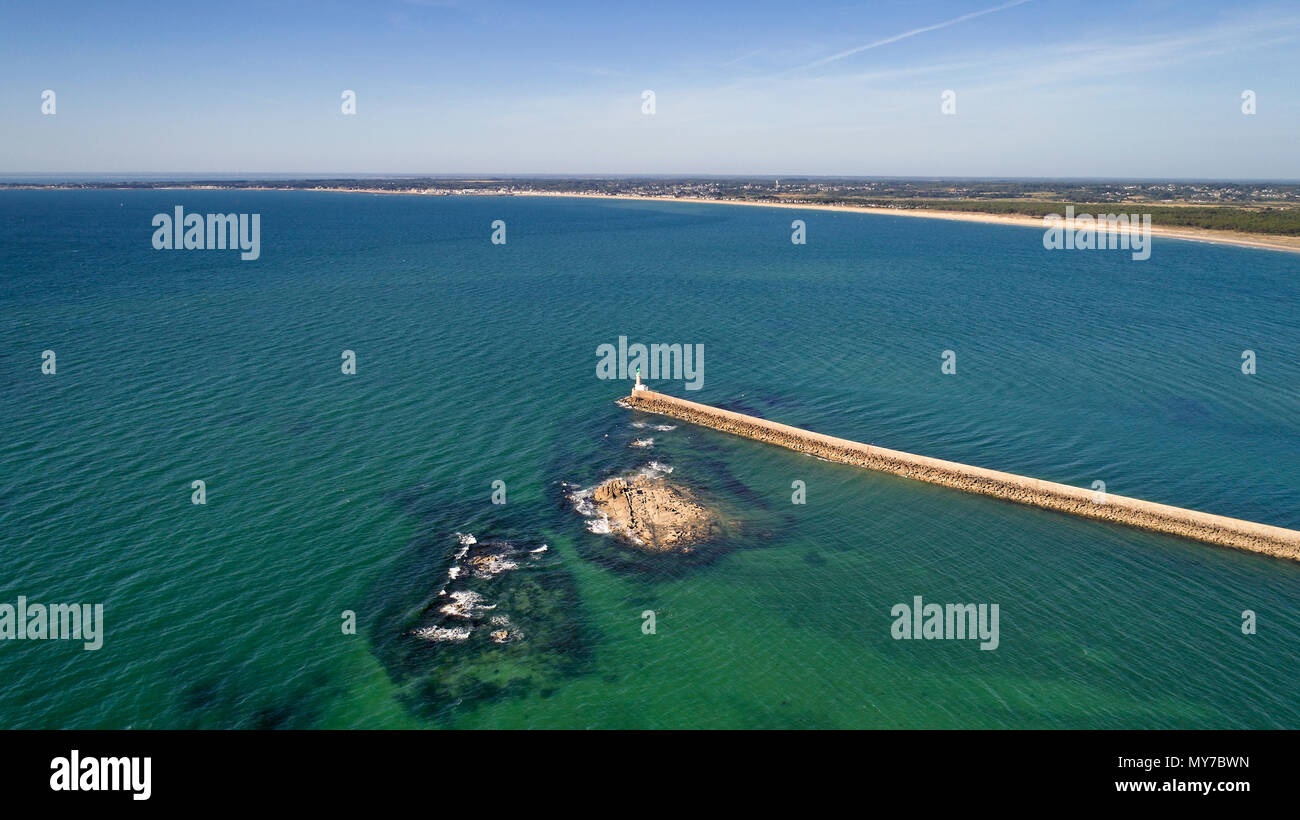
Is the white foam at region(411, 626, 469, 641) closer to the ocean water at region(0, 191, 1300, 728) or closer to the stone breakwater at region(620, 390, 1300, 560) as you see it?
the ocean water at region(0, 191, 1300, 728)

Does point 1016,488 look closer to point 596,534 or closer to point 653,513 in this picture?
point 653,513

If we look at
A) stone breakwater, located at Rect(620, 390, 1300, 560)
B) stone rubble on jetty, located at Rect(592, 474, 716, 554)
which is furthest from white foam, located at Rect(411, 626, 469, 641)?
→ stone breakwater, located at Rect(620, 390, 1300, 560)

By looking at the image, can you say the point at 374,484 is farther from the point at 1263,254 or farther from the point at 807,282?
the point at 1263,254

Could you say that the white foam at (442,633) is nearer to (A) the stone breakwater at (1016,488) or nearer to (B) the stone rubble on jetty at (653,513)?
(B) the stone rubble on jetty at (653,513)

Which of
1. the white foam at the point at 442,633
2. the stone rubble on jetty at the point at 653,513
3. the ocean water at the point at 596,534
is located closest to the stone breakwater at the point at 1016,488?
the ocean water at the point at 596,534
